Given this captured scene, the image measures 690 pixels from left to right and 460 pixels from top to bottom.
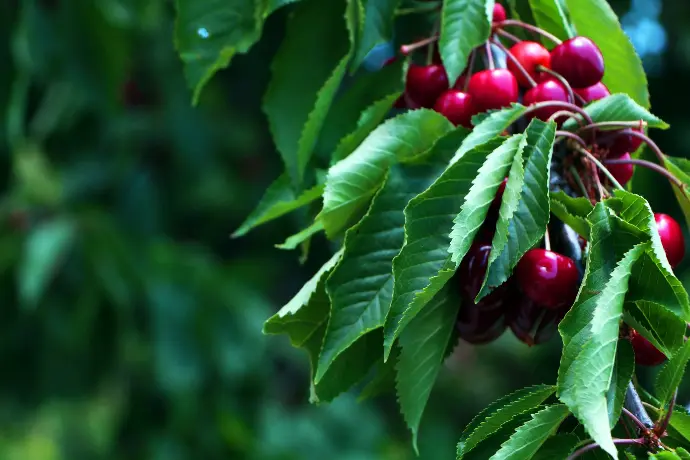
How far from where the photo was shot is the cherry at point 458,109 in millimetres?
637

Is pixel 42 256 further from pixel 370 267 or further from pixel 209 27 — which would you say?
pixel 370 267

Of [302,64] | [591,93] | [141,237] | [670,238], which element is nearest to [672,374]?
[670,238]

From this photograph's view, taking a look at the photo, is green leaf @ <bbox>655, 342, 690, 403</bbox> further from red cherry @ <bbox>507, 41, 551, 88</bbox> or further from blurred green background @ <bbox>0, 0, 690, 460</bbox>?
blurred green background @ <bbox>0, 0, 690, 460</bbox>

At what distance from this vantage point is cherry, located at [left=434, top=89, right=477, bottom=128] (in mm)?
637

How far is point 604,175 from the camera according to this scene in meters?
0.63

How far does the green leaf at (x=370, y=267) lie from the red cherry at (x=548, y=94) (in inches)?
3.6

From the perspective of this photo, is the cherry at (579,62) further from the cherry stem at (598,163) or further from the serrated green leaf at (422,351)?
the serrated green leaf at (422,351)

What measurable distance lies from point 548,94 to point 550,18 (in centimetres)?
12

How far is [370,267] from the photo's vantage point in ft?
1.86

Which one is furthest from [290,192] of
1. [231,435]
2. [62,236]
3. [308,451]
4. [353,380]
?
[308,451]

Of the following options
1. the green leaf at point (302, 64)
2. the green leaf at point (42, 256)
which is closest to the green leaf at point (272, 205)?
the green leaf at point (302, 64)

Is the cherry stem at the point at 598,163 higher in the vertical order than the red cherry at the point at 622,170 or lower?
higher

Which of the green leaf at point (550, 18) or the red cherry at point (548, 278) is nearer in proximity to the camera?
the red cherry at point (548, 278)

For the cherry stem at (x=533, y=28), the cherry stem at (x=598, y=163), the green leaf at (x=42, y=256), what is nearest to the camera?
the cherry stem at (x=598, y=163)
